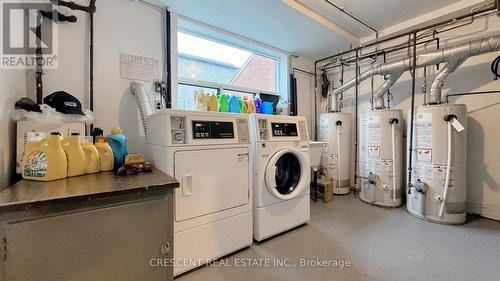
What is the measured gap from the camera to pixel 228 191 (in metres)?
1.84

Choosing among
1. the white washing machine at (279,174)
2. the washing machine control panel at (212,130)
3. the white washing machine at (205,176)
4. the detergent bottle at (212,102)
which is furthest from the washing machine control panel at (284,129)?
the detergent bottle at (212,102)

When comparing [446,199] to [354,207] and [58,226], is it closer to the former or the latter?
[354,207]

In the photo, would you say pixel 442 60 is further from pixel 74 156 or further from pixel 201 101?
pixel 74 156

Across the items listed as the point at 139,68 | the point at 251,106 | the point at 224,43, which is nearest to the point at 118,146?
the point at 139,68

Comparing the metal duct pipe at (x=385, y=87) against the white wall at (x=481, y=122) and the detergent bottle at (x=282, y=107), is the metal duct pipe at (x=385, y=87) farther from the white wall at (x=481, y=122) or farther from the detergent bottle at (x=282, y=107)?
the detergent bottle at (x=282, y=107)

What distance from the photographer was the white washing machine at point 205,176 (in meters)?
1.58

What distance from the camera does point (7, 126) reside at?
1.35m

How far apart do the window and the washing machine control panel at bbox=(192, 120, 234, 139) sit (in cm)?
116

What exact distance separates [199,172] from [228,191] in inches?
12.9

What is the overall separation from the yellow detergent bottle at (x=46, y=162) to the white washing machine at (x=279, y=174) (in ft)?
4.58

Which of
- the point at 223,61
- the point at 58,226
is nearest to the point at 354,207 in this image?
the point at 223,61

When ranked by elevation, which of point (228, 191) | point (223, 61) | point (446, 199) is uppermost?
point (223, 61)

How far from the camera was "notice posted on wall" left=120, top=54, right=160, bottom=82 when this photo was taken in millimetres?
2225

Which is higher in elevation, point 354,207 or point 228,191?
point 228,191
